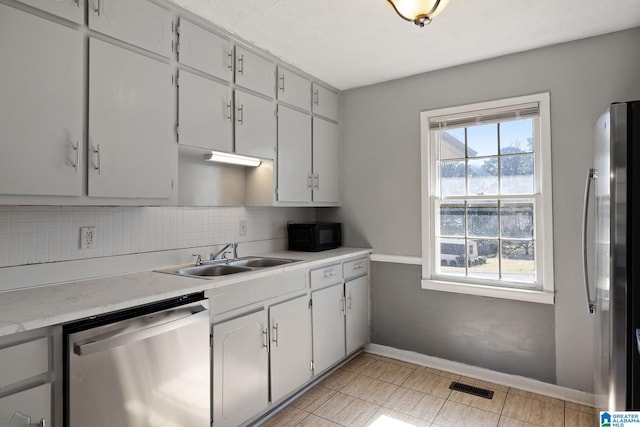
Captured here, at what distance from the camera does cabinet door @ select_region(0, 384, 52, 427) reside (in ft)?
4.04

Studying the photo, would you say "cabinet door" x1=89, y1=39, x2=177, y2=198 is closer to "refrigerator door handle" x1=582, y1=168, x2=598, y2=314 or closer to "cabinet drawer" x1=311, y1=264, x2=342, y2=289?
"cabinet drawer" x1=311, y1=264, x2=342, y2=289

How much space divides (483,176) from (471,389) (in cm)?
164

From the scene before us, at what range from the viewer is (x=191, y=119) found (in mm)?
2186

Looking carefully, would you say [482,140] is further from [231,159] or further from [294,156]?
[231,159]

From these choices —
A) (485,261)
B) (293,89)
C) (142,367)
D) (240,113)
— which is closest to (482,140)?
(485,261)

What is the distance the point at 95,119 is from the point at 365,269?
2.43 metres

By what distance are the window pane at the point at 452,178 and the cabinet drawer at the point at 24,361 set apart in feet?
9.24

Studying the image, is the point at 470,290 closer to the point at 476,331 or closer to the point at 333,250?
the point at 476,331

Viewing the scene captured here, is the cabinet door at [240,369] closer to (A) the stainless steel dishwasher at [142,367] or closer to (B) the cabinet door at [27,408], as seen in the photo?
(A) the stainless steel dishwasher at [142,367]

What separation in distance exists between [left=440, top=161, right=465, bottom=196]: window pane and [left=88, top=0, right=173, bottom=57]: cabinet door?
226cm

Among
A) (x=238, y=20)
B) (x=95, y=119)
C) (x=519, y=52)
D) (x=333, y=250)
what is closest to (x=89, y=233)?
(x=95, y=119)

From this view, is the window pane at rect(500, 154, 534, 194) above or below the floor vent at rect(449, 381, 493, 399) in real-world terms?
above

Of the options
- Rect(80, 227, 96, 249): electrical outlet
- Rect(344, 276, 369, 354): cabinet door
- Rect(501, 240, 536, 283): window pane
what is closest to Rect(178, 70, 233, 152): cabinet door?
Rect(80, 227, 96, 249): electrical outlet

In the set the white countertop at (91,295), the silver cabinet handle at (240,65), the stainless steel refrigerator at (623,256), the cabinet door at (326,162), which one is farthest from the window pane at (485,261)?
the silver cabinet handle at (240,65)
